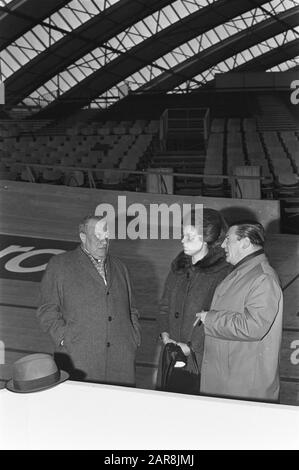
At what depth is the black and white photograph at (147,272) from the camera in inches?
79.7

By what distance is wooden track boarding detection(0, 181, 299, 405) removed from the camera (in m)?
5.04

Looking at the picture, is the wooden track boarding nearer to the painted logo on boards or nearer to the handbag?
the painted logo on boards

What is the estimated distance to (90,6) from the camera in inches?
977

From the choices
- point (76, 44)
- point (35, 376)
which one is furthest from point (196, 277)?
point (76, 44)

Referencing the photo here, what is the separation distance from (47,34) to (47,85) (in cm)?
357

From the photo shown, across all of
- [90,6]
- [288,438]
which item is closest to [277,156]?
[288,438]

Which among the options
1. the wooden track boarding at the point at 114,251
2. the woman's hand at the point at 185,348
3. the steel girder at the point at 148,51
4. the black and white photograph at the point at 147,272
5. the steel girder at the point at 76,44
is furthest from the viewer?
the steel girder at the point at 148,51

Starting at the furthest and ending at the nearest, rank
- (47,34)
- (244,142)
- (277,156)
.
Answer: (47,34) < (244,142) < (277,156)

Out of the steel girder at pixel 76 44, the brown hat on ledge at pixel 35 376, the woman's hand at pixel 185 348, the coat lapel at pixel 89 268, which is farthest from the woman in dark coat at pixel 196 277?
the steel girder at pixel 76 44

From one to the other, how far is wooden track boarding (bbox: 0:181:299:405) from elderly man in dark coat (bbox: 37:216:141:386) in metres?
1.22

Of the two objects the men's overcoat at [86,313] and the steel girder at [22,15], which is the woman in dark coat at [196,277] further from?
the steel girder at [22,15]

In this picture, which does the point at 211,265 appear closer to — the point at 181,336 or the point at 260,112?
the point at 181,336

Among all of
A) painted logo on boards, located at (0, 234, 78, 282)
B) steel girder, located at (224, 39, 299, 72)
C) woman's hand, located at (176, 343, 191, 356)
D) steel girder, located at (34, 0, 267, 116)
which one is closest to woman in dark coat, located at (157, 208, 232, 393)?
woman's hand, located at (176, 343, 191, 356)

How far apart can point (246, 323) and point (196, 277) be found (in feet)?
1.70
